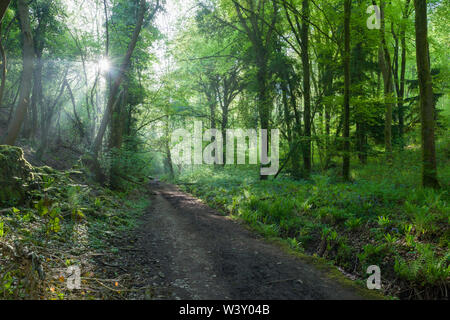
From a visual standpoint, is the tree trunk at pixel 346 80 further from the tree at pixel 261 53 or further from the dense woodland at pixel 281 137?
the tree at pixel 261 53

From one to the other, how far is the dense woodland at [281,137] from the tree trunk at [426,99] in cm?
3

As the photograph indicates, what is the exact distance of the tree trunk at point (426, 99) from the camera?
6219mm

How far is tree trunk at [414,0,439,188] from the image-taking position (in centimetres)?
622

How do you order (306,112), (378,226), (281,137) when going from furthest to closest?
1. (281,137)
2. (306,112)
3. (378,226)

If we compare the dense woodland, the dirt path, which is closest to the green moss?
the dense woodland

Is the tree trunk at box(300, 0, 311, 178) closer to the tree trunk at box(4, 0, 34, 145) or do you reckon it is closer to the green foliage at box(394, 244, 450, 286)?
the green foliage at box(394, 244, 450, 286)

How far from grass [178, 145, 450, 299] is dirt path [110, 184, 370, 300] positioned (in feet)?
2.50

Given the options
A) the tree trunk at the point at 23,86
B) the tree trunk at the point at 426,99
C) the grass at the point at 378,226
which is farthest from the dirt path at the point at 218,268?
the tree trunk at the point at 23,86

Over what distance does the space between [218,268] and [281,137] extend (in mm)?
11810

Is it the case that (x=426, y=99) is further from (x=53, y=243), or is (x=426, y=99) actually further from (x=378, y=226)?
(x=53, y=243)

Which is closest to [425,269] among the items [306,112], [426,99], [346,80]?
[426,99]

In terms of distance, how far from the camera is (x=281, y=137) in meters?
15.1

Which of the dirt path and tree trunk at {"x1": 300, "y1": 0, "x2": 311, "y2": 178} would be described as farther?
tree trunk at {"x1": 300, "y1": 0, "x2": 311, "y2": 178}

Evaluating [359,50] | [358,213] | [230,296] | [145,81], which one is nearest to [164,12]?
[145,81]
